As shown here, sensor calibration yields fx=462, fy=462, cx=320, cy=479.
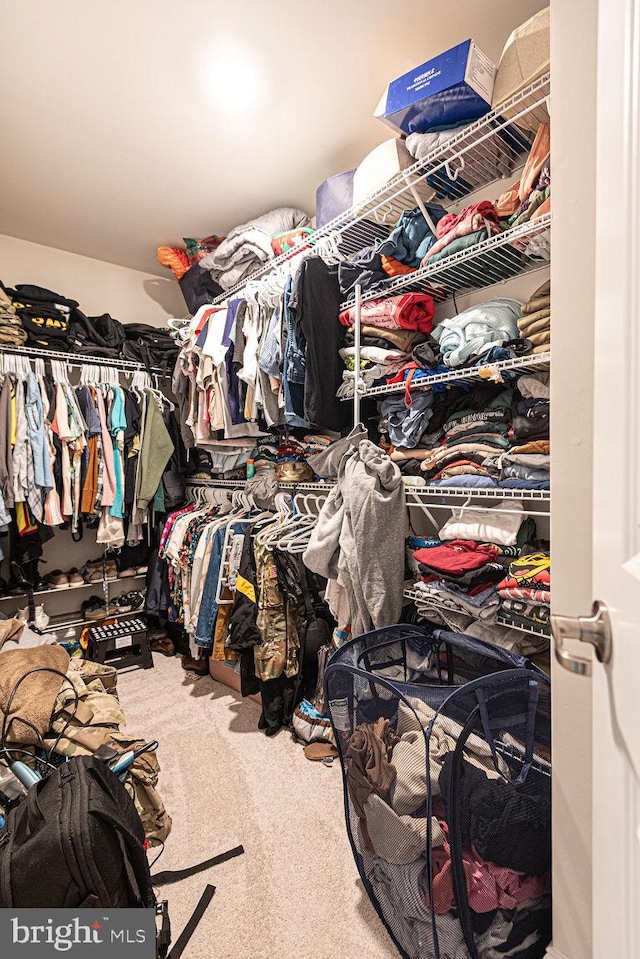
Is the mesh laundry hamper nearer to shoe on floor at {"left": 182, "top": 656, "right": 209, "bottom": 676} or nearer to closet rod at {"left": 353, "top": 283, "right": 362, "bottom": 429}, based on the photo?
closet rod at {"left": 353, "top": 283, "right": 362, "bottom": 429}

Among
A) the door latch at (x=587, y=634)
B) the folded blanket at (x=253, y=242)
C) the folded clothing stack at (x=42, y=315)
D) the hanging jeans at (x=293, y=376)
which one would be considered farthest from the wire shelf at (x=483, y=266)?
the folded clothing stack at (x=42, y=315)

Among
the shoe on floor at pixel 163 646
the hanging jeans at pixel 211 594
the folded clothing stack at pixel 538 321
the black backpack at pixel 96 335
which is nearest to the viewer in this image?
the folded clothing stack at pixel 538 321

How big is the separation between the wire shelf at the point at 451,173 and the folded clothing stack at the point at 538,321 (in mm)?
544

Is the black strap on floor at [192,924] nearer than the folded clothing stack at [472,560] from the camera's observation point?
Yes

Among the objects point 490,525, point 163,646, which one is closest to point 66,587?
point 163,646

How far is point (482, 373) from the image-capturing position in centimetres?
155

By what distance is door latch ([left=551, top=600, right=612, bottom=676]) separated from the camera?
1.61 feet

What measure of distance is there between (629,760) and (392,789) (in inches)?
32.6

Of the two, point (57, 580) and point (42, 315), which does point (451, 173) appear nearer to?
point (42, 315)

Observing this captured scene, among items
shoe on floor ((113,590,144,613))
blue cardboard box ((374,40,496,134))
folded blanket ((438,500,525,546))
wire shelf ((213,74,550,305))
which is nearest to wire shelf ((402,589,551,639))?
folded blanket ((438,500,525,546))

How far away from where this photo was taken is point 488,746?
3.28 feet

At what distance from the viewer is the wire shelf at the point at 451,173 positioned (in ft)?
4.92

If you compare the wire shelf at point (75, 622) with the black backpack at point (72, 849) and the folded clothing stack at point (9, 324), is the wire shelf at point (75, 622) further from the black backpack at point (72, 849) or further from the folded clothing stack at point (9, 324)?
the black backpack at point (72, 849)
